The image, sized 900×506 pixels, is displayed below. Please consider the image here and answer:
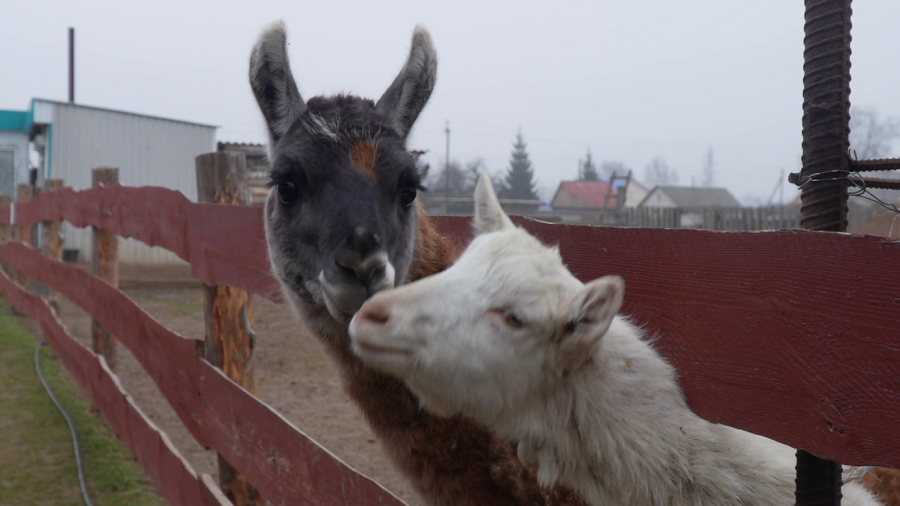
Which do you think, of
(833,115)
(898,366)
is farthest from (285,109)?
(898,366)

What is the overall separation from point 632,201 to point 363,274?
64.8 metres

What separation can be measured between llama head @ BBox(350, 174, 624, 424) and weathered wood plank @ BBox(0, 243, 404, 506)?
0.65 m

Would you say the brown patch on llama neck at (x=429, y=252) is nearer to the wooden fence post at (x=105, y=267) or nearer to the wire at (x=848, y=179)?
the wire at (x=848, y=179)

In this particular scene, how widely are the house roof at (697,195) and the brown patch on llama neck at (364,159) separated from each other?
4181cm

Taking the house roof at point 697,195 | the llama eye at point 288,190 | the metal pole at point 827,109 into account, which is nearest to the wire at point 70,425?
the llama eye at point 288,190

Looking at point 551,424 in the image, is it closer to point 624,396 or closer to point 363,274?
point 624,396

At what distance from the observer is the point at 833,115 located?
5.23 ft

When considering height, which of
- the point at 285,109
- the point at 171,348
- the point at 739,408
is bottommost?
the point at 171,348

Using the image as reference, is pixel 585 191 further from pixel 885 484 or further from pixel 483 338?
pixel 483 338

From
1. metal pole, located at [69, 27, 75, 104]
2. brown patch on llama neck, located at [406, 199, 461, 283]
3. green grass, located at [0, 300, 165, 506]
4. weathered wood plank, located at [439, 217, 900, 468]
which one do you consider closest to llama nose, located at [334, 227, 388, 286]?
brown patch on llama neck, located at [406, 199, 461, 283]

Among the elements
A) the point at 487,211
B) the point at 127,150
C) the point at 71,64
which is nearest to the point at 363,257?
the point at 487,211

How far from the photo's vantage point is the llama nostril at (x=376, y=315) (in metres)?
1.91

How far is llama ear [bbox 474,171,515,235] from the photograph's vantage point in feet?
7.77

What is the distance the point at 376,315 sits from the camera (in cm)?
192
